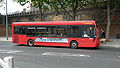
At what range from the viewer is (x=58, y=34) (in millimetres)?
16203

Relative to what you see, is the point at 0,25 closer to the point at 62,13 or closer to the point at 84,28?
the point at 62,13

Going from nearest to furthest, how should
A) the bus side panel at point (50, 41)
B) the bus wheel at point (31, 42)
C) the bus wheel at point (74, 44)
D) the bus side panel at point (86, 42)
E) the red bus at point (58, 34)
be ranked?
the bus side panel at point (86, 42), the red bus at point (58, 34), the bus wheel at point (74, 44), the bus side panel at point (50, 41), the bus wheel at point (31, 42)

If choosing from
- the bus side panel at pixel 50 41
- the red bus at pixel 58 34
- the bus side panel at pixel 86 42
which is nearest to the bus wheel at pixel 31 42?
the red bus at pixel 58 34

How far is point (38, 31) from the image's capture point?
17.2 meters

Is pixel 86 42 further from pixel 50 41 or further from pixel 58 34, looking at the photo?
pixel 50 41

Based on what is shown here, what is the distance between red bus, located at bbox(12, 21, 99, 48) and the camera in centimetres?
1491

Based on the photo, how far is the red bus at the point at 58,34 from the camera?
14.9 meters

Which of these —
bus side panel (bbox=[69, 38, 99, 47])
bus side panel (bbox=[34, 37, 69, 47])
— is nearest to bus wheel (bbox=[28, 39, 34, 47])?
bus side panel (bbox=[34, 37, 69, 47])

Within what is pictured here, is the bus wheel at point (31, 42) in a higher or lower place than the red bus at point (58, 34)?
lower

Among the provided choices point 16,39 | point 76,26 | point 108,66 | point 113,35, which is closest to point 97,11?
point 113,35

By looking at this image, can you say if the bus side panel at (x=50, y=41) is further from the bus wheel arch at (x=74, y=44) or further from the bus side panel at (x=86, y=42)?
the bus side panel at (x=86, y=42)

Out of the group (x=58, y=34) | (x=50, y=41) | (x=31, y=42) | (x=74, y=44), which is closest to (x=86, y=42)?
(x=74, y=44)

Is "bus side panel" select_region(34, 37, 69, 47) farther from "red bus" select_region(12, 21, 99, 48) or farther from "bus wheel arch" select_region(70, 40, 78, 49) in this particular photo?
"bus wheel arch" select_region(70, 40, 78, 49)

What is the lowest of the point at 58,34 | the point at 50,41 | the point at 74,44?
the point at 74,44
